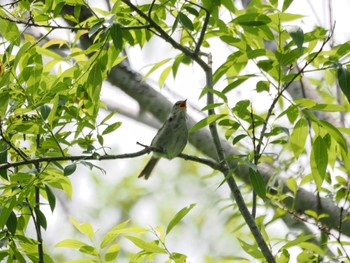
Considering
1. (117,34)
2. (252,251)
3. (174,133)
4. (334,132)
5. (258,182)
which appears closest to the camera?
(117,34)

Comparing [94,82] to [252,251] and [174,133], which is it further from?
[174,133]

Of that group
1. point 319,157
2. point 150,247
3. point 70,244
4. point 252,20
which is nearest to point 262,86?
point 252,20

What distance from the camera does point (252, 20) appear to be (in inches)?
108

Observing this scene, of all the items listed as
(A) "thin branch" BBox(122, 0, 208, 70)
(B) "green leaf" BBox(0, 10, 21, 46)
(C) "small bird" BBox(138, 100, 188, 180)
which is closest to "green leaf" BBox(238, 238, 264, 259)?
(A) "thin branch" BBox(122, 0, 208, 70)

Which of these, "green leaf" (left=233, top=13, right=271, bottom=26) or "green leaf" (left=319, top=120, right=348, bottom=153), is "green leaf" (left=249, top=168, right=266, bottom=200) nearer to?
"green leaf" (left=319, top=120, right=348, bottom=153)

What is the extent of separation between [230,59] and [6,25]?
1.06 m

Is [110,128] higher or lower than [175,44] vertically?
lower

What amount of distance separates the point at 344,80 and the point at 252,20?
503mm

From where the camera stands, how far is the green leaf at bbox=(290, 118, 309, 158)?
9.41 ft

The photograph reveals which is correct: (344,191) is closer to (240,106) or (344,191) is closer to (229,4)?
(240,106)

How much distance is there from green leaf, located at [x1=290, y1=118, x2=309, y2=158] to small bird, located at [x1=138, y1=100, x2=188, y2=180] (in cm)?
94

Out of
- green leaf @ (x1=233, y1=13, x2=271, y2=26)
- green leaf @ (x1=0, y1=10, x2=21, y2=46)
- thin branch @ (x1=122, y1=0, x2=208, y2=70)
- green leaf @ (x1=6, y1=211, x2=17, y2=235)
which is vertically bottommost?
green leaf @ (x1=6, y1=211, x2=17, y2=235)

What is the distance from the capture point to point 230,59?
2.94 meters

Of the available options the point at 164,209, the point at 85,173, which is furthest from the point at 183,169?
the point at 85,173
